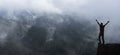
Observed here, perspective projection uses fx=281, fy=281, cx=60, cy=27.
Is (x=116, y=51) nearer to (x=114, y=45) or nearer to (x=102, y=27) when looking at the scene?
(x=114, y=45)

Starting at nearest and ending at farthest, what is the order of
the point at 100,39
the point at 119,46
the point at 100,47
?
the point at 119,46 → the point at 100,47 → the point at 100,39

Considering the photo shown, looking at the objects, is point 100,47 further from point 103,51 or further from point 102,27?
point 102,27

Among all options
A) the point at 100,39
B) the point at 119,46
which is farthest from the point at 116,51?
the point at 100,39

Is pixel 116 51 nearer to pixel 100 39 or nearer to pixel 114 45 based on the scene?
pixel 114 45

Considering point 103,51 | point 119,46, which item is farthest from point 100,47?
point 119,46

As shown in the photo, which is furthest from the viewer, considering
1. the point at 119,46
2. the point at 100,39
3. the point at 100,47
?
the point at 100,39

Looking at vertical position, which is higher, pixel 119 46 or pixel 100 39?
pixel 100 39

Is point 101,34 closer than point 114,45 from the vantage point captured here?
No

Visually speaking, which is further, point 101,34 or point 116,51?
point 101,34
